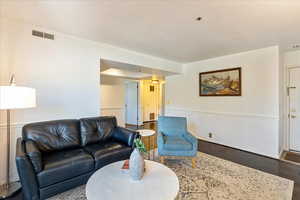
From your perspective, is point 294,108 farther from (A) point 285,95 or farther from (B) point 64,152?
(B) point 64,152

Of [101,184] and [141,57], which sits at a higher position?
[141,57]

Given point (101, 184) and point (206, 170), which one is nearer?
point (101, 184)

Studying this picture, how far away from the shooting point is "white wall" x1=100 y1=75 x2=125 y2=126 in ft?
18.1

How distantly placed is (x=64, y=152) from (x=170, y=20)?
256 centimetres

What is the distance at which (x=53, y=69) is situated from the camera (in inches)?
105

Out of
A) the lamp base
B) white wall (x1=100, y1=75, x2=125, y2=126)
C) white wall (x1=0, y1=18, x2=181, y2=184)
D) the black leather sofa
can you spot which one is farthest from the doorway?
the lamp base

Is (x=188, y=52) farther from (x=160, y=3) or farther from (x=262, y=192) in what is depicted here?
(x=262, y=192)

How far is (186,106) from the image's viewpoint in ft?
16.3

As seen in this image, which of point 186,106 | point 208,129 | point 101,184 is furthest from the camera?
point 186,106

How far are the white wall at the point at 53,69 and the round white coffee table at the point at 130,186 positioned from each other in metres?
1.72

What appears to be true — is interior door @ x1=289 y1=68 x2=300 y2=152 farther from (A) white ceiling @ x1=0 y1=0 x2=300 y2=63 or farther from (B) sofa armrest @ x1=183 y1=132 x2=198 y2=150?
(B) sofa armrest @ x1=183 y1=132 x2=198 y2=150

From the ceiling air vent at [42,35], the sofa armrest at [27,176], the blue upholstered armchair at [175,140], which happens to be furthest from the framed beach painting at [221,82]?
the sofa armrest at [27,176]

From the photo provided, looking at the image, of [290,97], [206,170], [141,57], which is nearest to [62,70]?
[141,57]

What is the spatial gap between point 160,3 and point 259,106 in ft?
10.6
